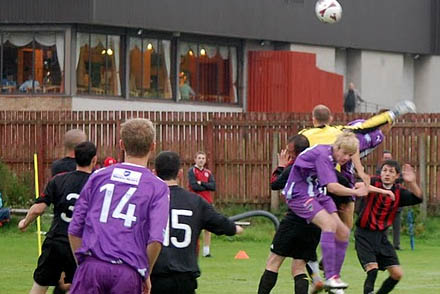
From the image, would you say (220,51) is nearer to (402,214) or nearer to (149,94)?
(149,94)

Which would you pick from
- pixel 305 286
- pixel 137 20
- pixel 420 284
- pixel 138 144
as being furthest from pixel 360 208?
pixel 137 20

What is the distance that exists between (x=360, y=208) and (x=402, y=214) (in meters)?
12.1

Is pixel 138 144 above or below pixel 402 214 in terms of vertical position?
above

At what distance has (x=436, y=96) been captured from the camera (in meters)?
50.8

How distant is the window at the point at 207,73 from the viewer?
4072 cm

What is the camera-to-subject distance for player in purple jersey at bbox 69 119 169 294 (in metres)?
7.99

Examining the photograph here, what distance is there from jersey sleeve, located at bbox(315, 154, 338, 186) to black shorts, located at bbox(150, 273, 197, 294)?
3.76m

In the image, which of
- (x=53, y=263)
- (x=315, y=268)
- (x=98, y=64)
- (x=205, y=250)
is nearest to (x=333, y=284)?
(x=315, y=268)

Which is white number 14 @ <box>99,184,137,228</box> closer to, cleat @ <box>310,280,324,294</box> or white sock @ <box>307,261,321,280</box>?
cleat @ <box>310,280,324,294</box>

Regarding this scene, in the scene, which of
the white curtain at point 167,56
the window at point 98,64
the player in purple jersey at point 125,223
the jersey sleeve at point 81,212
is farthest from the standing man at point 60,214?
the white curtain at point 167,56

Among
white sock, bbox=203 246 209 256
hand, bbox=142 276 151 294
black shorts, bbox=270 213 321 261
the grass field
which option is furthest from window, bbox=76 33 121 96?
hand, bbox=142 276 151 294

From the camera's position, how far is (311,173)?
12820 millimetres

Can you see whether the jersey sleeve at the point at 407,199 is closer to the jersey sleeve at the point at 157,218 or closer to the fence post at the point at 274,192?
the jersey sleeve at the point at 157,218

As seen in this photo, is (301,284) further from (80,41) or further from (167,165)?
(80,41)
